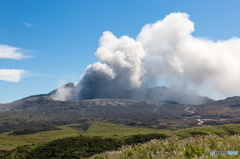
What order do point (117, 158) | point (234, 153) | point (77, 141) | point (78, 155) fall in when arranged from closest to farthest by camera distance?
point (234, 153) → point (117, 158) → point (78, 155) → point (77, 141)

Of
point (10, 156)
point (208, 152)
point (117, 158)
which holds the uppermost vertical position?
point (208, 152)

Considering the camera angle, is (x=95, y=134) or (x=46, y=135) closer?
(x=95, y=134)

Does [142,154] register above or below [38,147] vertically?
above

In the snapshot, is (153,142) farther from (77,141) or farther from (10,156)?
(10,156)

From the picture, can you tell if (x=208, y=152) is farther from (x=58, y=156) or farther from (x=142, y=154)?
(x=58, y=156)

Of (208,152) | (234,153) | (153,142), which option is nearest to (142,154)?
(153,142)

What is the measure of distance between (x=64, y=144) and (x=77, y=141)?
14.0 feet

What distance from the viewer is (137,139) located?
70688 millimetres

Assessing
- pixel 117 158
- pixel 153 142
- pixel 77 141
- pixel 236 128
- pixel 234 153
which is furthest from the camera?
pixel 236 128

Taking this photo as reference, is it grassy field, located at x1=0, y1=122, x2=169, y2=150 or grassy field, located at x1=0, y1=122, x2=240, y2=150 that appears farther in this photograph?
grassy field, located at x1=0, y1=122, x2=169, y2=150

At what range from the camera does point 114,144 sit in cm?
6881

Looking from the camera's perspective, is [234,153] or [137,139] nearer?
[234,153]

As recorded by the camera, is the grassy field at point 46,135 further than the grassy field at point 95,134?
Yes

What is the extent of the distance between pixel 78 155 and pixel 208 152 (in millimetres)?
50647
